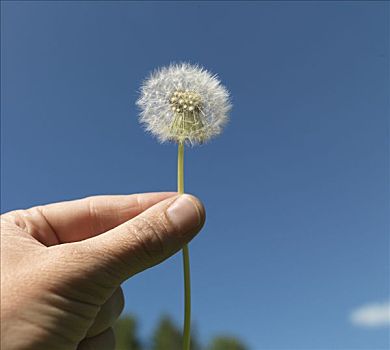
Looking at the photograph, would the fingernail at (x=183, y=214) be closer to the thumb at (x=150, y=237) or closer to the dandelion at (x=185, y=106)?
the thumb at (x=150, y=237)

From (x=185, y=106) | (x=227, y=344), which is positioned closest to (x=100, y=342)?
(x=185, y=106)

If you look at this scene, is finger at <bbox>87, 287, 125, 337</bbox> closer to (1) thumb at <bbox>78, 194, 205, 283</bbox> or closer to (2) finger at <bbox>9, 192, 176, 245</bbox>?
(2) finger at <bbox>9, 192, 176, 245</bbox>

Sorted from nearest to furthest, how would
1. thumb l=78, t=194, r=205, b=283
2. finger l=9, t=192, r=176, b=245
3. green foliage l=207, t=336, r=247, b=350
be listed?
thumb l=78, t=194, r=205, b=283 → finger l=9, t=192, r=176, b=245 → green foliage l=207, t=336, r=247, b=350

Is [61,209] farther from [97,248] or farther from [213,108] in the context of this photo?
[213,108]

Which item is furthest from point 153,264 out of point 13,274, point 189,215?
point 13,274

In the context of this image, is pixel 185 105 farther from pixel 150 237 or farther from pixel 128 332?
pixel 128 332

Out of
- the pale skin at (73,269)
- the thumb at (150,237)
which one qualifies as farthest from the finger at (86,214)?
the thumb at (150,237)

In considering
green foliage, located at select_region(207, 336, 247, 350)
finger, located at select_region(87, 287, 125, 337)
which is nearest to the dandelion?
finger, located at select_region(87, 287, 125, 337)
